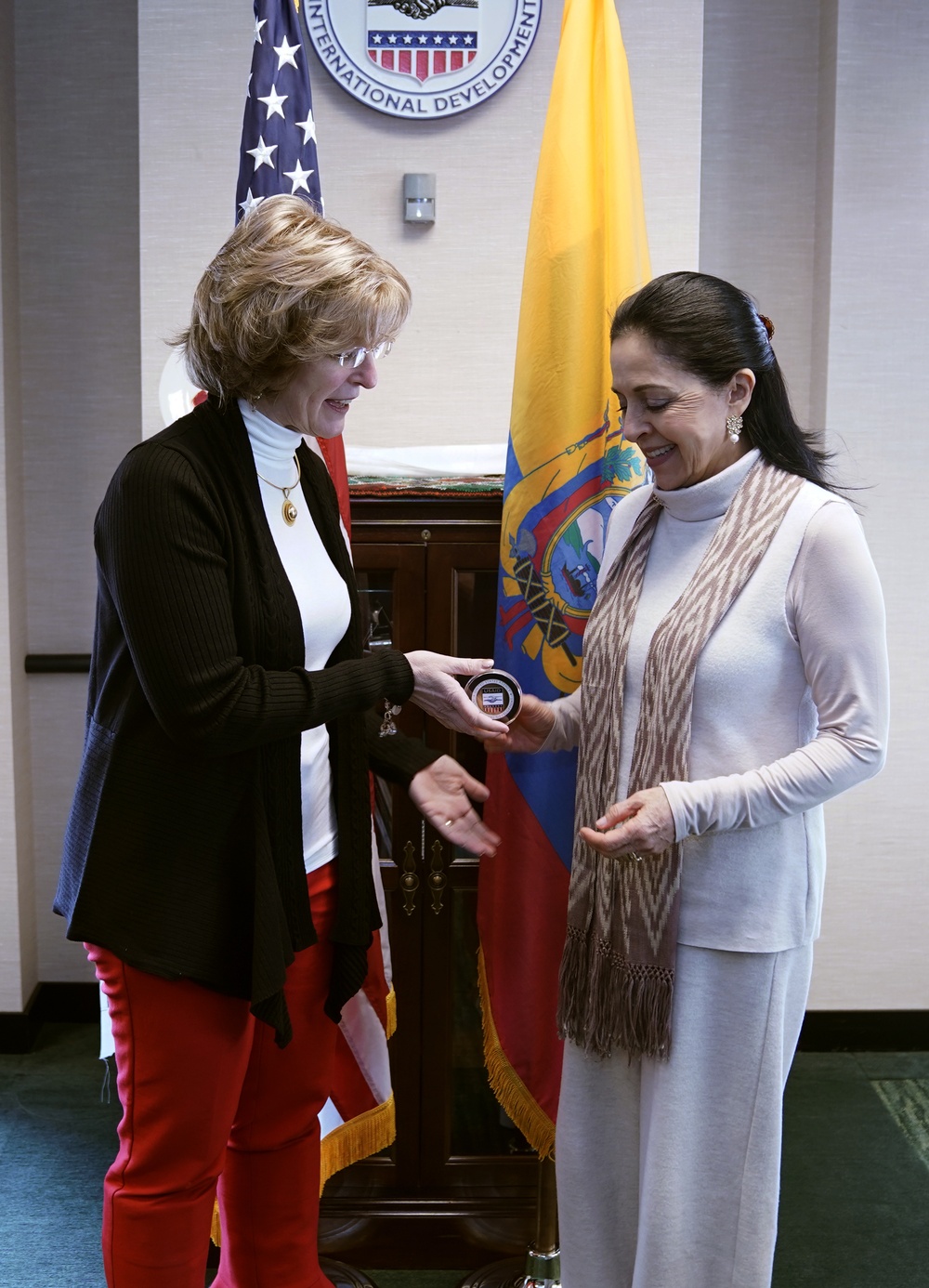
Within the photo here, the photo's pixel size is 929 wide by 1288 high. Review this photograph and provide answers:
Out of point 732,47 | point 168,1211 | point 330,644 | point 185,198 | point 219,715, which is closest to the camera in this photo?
point 219,715

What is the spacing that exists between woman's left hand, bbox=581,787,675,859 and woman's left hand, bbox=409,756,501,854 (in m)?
0.21

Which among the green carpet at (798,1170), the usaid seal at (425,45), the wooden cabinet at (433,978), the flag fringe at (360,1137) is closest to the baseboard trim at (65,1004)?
the green carpet at (798,1170)

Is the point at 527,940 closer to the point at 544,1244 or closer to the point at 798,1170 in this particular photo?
the point at 544,1244

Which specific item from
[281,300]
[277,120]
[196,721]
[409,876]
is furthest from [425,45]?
[196,721]

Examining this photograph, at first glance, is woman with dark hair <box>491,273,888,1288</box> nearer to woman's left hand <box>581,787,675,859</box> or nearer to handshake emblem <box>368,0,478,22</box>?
woman's left hand <box>581,787,675,859</box>

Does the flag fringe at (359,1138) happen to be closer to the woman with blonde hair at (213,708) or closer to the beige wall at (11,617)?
the woman with blonde hair at (213,708)

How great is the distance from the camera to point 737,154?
3.00 m

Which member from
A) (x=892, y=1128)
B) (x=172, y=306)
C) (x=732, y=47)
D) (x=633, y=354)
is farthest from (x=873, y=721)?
(x=732, y=47)

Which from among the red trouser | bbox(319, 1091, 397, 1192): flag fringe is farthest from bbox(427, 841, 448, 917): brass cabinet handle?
the red trouser

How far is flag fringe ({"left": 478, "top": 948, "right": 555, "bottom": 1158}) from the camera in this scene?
81.6 inches

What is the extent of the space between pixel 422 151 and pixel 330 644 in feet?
5.28

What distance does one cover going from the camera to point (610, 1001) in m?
Result: 1.66

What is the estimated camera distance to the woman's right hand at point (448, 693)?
65.1 inches

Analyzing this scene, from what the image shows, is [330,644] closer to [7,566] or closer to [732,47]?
[7,566]
